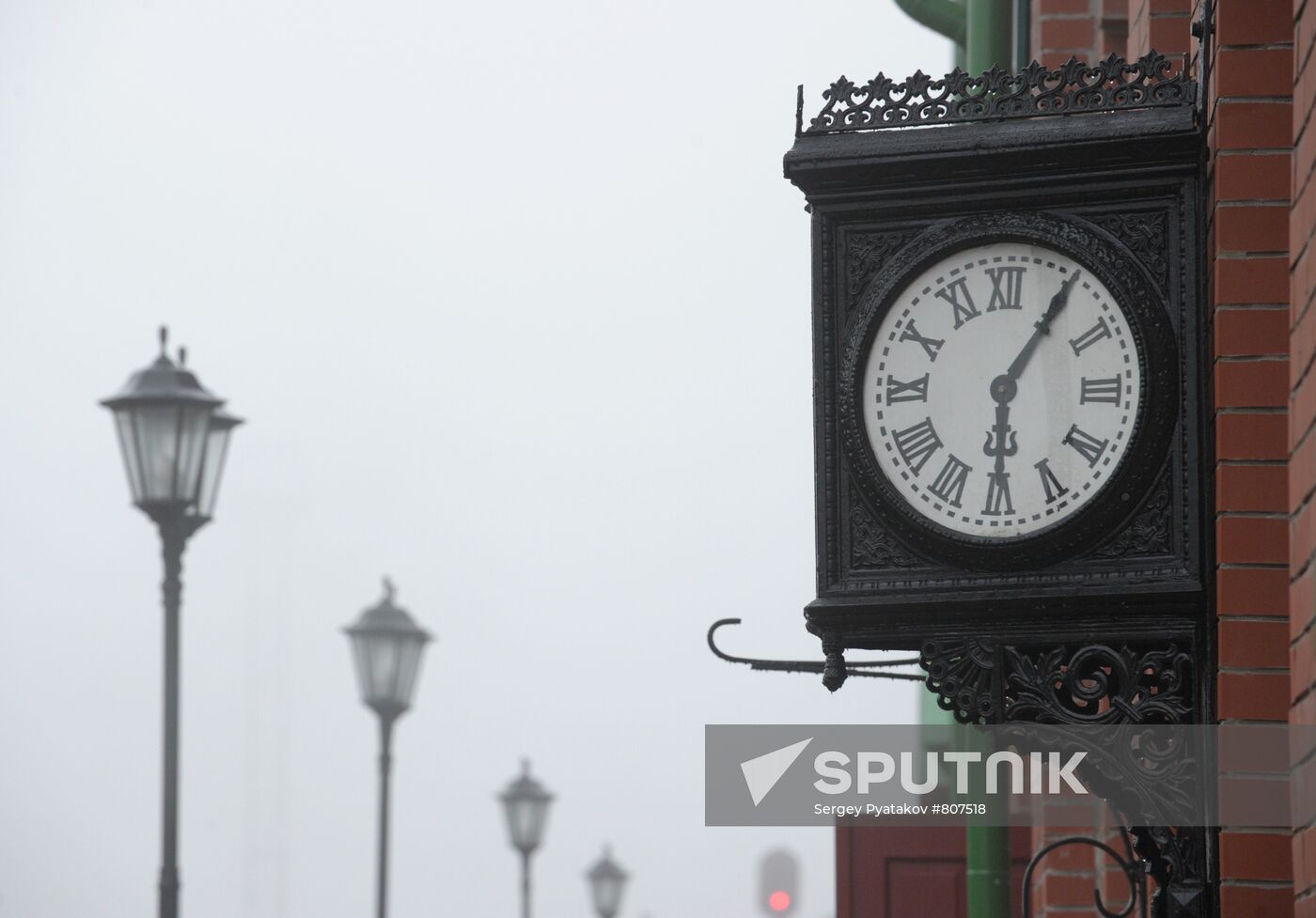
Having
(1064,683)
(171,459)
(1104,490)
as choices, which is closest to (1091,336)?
(1104,490)

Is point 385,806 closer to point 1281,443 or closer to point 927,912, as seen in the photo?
point 927,912

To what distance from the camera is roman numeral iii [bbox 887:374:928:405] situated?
427 cm

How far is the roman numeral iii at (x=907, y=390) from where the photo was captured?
4.27m

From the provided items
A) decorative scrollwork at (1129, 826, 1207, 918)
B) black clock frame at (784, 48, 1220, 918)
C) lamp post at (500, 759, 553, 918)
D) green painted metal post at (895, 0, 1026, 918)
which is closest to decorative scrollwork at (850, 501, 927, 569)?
black clock frame at (784, 48, 1220, 918)

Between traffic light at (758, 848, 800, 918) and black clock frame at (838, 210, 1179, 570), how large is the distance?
7.55 m

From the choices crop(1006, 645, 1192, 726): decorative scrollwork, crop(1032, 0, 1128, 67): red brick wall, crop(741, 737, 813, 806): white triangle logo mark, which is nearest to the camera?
crop(1006, 645, 1192, 726): decorative scrollwork

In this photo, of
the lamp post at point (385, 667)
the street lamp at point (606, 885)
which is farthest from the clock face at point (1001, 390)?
the street lamp at point (606, 885)

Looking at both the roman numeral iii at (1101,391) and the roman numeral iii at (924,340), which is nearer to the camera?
the roman numeral iii at (1101,391)

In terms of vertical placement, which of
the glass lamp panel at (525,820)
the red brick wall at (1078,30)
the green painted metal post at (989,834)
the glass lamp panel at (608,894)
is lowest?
the glass lamp panel at (608,894)

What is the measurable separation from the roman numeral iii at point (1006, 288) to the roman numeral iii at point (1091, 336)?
128 millimetres

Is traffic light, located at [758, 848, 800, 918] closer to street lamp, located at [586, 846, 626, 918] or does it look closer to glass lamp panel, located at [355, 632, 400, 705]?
glass lamp panel, located at [355, 632, 400, 705]

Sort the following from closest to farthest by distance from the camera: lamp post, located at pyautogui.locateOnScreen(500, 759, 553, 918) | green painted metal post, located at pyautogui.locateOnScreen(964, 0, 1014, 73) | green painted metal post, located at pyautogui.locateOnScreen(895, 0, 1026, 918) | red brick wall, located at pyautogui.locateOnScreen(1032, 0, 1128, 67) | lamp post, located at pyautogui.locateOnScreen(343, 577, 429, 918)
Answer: green painted metal post, located at pyautogui.locateOnScreen(895, 0, 1026, 918), green painted metal post, located at pyautogui.locateOnScreen(964, 0, 1014, 73), red brick wall, located at pyautogui.locateOnScreen(1032, 0, 1128, 67), lamp post, located at pyautogui.locateOnScreen(343, 577, 429, 918), lamp post, located at pyautogui.locateOnScreen(500, 759, 553, 918)

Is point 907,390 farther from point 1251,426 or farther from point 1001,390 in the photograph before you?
point 1251,426

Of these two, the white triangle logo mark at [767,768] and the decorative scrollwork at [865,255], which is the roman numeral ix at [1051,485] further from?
the white triangle logo mark at [767,768]
